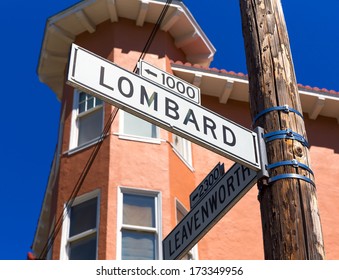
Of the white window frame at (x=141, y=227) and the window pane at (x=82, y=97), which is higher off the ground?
the window pane at (x=82, y=97)

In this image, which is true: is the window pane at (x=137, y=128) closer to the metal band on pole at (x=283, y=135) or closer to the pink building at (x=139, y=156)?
the pink building at (x=139, y=156)

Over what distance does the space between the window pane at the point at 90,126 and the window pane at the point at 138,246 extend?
2.90m

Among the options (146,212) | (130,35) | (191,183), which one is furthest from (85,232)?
(130,35)

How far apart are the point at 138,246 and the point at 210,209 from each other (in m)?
6.44

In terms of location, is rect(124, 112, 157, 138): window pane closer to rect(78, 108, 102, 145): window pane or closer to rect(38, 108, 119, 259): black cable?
rect(38, 108, 119, 259): black cable

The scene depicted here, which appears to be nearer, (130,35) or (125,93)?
(125,93)

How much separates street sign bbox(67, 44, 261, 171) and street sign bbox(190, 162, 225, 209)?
0.64m

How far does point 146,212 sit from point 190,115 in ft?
24.5

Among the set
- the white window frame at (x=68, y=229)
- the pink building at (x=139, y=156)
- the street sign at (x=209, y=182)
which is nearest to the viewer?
the street sign at (x=209, y=182)

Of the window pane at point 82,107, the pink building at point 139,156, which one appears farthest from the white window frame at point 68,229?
the window pane at point 82,107

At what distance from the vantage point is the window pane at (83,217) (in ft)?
39.6
